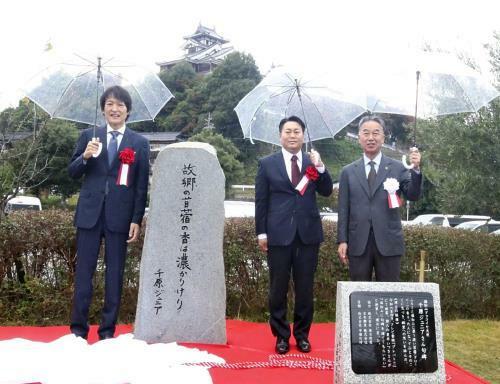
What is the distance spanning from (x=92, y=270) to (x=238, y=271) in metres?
1.93

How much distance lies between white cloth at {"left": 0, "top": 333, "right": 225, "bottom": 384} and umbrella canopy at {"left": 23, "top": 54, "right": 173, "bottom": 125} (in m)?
1.81

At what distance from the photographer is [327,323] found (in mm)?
5559

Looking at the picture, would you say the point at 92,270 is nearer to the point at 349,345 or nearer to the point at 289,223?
the point at 289,223

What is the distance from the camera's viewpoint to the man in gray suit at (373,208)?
3.82 metres

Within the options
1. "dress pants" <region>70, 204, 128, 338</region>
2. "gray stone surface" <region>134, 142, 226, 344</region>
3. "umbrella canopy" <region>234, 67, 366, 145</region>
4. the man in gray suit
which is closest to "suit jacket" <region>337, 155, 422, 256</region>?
the man in gray suit

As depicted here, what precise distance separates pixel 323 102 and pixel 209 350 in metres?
2.32

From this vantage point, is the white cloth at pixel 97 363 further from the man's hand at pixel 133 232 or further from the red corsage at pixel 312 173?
the red corsage at pixel 312 173

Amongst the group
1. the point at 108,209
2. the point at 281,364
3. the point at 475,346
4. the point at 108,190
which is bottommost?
the point at 475,346

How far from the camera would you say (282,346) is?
407 centimetres

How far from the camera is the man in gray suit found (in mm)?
3820

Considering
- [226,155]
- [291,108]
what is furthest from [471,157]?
[226,155]

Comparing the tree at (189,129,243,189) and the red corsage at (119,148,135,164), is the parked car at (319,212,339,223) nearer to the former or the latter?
the red corsage at (119,148,135,164)

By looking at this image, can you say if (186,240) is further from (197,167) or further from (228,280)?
(228,280)

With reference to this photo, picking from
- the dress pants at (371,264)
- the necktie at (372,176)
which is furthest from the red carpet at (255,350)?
the necktie at (372,176)
